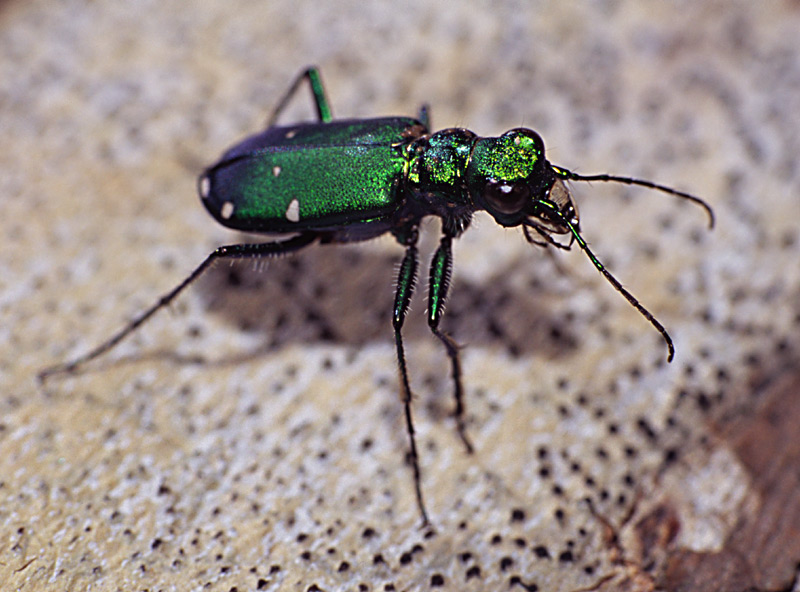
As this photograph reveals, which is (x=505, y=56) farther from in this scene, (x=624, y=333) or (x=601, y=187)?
(x=624, y=333)

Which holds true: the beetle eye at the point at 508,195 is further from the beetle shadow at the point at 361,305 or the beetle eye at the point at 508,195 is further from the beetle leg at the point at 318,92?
the beetle leg at the point at 318,92

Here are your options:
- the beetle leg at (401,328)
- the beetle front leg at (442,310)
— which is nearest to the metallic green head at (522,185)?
the beetle front leg at (442,310)

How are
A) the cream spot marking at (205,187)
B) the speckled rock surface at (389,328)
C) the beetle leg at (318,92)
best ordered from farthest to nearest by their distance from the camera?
the beetle leg at (318,92), the cream spot marking at (205,187), the speckled rock surface at (389,328)

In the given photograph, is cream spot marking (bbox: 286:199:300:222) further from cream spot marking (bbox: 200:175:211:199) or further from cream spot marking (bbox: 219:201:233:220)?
cream spot marking (bbox: 200:175:211:199)

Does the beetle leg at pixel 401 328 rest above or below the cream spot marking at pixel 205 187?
below

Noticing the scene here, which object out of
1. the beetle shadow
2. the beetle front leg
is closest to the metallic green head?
the beetle front leg

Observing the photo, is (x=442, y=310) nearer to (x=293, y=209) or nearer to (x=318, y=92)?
(x=293, y=209)

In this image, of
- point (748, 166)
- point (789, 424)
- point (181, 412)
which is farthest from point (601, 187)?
point (181, 412)
